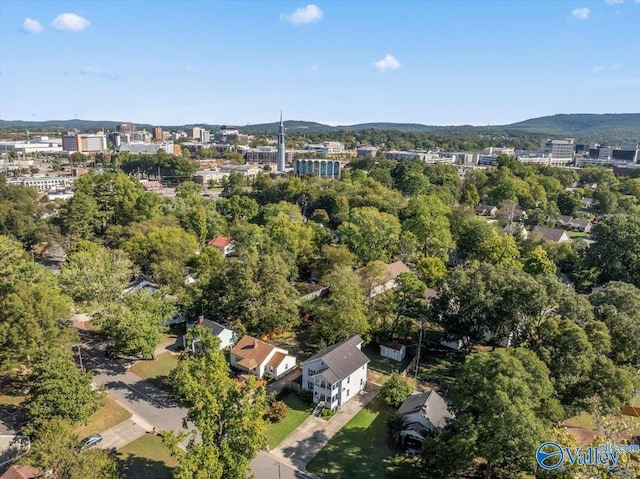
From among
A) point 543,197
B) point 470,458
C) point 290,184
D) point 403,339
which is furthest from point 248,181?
point 470,458

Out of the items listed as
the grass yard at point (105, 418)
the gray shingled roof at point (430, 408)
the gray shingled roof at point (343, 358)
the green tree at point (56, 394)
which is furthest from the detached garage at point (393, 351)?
the green tree at point (56, 394)

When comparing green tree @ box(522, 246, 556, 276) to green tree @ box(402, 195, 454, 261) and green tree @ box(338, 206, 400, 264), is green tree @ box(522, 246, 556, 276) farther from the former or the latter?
green tree @ box(338, 206, 400, 264)

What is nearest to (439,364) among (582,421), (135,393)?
(582,421)

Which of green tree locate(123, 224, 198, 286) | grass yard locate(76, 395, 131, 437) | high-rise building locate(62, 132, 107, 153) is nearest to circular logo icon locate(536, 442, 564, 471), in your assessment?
→ grass yard locate(76, 395, 131, 437)

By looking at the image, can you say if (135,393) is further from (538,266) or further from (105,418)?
(538,266)

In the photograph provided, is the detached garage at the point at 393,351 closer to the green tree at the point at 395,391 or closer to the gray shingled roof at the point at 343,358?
the gray shingled roof at the point at 343,358
